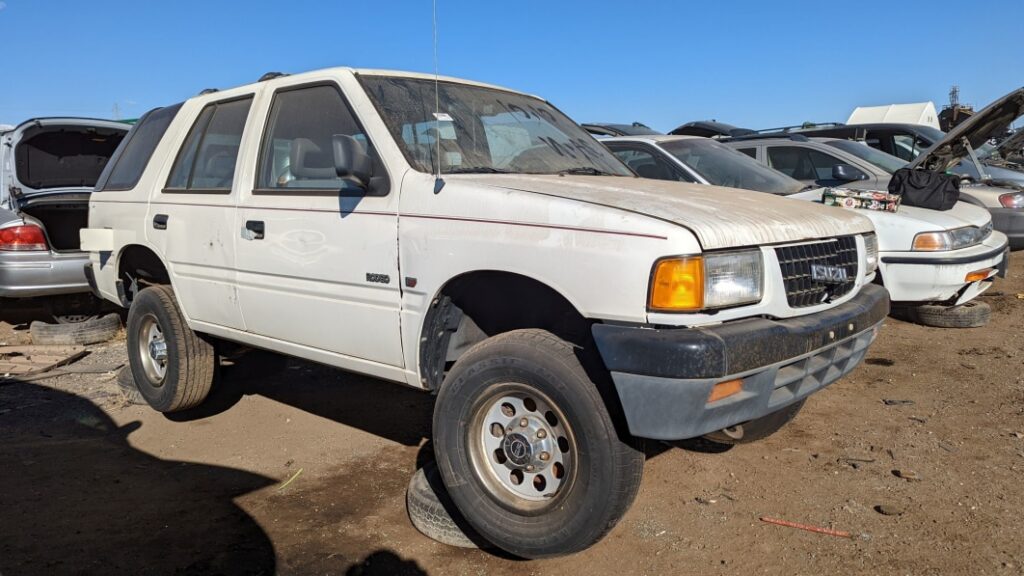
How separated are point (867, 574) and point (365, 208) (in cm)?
245

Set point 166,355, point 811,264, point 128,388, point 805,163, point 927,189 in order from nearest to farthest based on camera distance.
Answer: point 811,264
point 166,355
point 128,388
point 927,189
point 805,163

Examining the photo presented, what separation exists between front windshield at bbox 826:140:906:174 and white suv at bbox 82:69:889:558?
198 inches

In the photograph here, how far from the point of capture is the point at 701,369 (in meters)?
2.27

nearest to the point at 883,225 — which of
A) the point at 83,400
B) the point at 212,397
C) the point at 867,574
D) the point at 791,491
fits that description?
the point at 791,491

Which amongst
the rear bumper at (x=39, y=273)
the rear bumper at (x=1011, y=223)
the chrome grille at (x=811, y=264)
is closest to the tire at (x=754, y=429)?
the chrome grille at (x=811, y=264)

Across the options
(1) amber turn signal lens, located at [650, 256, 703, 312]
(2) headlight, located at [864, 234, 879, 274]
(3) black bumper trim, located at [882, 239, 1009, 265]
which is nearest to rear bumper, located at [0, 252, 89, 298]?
(1) amber turn signal lens, located at [650, 256, 703, 312]

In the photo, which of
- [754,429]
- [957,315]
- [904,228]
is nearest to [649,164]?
[904,228]

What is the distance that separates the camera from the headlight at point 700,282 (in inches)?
91.7

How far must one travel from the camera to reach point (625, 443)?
2.46 meters

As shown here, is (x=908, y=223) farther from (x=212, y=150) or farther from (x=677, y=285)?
(x=212, y=150)

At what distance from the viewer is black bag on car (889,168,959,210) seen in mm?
5840

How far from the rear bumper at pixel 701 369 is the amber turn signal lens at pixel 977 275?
3.74m

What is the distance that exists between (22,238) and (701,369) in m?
6.26

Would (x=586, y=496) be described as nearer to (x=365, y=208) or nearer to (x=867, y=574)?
(x=867, y=574)
